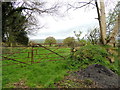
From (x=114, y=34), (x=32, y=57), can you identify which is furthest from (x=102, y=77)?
(x=32, y=57)

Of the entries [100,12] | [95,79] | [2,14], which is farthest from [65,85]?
Answer: [2,14]

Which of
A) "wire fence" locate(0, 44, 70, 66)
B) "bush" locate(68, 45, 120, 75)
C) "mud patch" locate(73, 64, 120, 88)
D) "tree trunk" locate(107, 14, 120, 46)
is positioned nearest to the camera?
"mud patch" locate(73, 64, 120, 88)

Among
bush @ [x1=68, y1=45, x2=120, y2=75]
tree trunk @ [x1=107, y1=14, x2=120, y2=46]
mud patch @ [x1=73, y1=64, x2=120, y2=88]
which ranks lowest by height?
mud patch @ [x1=73, y1=64, x2=120, y2=88]

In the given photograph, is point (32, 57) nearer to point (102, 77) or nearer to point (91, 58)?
point (91, 58)

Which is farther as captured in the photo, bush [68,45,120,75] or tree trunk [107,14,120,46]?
tree trunk [107,14,120,46]

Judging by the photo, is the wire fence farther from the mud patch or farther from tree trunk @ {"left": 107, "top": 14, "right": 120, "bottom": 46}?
tree trunk @ {"left": 107, "top": 14, "right": 120, "bottom": 46}

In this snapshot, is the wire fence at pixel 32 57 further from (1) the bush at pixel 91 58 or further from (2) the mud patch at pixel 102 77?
(2) the mud patch at pixel 102 77

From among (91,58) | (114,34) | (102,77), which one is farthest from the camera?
(114,34)

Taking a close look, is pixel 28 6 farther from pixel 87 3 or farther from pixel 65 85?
pixel 65 85

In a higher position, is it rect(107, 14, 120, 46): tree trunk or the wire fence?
rect(107, 14, 120, 46): tree trunk

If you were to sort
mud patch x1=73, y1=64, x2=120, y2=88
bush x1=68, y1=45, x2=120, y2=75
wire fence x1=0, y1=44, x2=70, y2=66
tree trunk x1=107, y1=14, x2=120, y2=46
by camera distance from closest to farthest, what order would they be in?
mud patch x1=73, y1=64, x2=120, y2=88 < bush x1=68, y1=45, x2=120, y2=75 < wire fence x1=0, y1=44, x2=70, y2=66 < tree trunk x1=107, y1=14, x2=120, y2=46

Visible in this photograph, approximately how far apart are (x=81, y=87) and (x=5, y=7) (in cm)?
621

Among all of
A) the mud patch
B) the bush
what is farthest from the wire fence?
the mud patch

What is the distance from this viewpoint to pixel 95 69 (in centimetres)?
278
